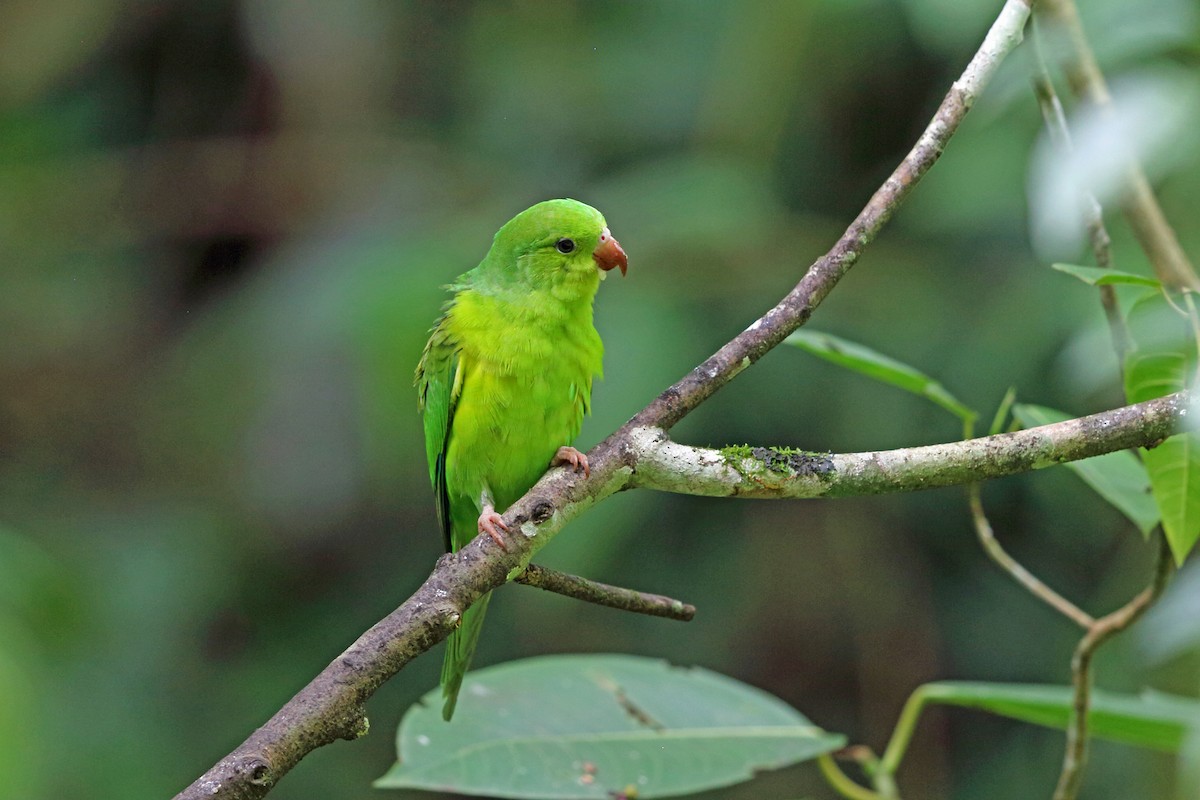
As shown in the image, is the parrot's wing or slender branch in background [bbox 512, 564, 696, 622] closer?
slender branch in background [bbox 512, 564, 696, 622]

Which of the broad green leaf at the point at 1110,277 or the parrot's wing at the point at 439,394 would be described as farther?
the parrot's wing at the point at 439,394

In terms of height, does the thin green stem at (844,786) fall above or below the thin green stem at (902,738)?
below

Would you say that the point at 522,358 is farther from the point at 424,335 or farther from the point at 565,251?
the point at 424,335

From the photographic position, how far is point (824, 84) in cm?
442

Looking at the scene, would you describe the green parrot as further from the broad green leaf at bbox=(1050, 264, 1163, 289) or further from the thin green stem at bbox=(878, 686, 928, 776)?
the broad green leaf at bbox=(1050, 264, 1163, 289)

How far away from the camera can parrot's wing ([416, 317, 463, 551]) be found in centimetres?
255

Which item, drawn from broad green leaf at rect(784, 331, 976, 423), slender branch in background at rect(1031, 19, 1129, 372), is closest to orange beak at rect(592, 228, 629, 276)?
broad green leaf at rect(784, 331, 976, 423)

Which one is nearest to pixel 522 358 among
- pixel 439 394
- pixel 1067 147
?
pixel 439 394

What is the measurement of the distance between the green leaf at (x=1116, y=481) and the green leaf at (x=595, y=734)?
0.74 m

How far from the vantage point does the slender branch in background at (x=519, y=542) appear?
1236mm

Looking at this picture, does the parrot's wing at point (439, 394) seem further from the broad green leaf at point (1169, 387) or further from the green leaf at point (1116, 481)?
the broad green leaf at point (1169, 387)

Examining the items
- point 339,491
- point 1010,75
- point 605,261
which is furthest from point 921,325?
point 339,491

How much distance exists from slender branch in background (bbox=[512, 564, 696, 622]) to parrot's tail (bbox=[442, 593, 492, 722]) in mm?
527

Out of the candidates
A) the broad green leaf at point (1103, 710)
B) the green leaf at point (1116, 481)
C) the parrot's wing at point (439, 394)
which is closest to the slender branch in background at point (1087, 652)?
the green leaf at point (1116, 481)
